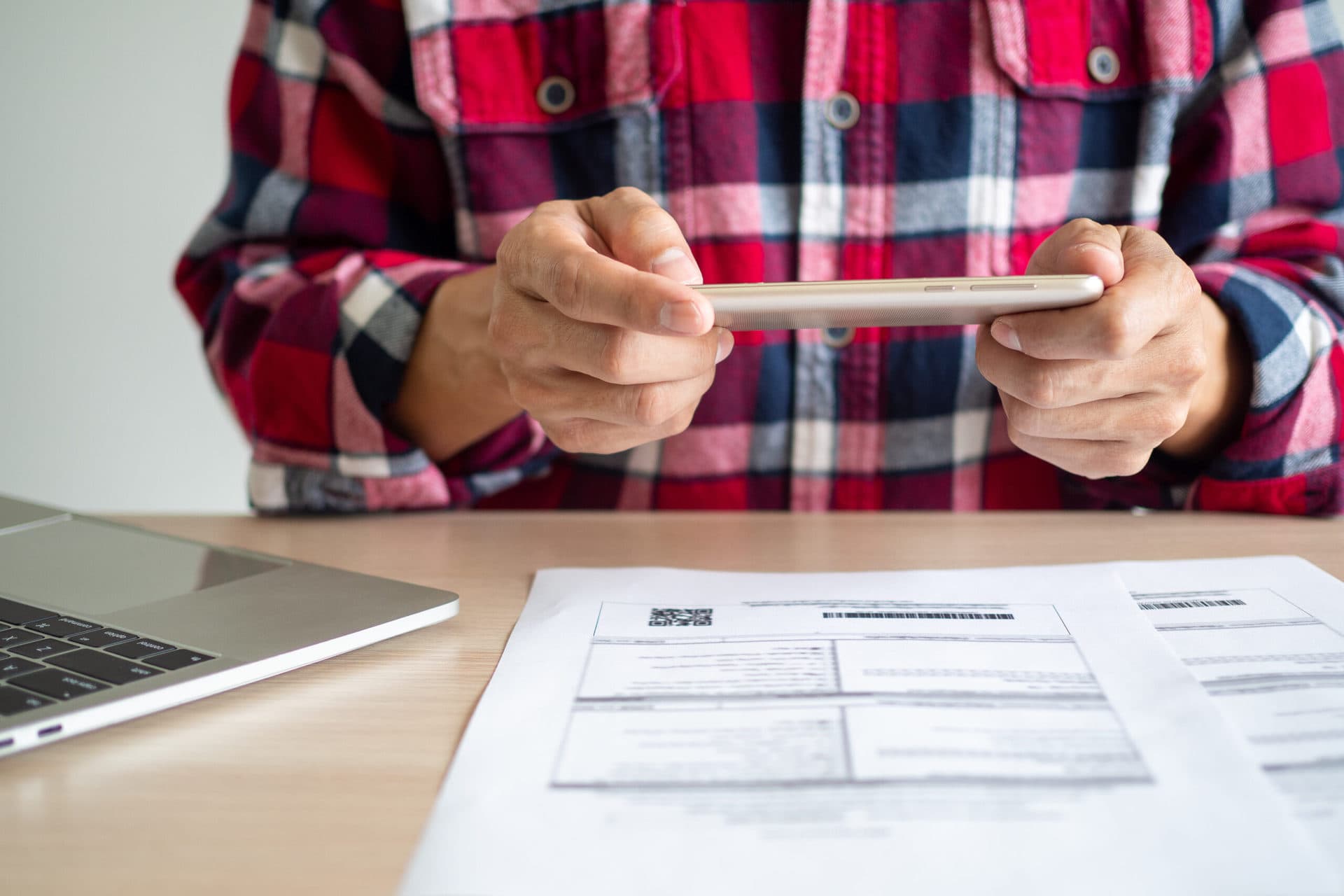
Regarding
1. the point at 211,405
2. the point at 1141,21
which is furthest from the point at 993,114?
the point at 211,405

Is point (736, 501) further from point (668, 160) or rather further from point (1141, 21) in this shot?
point (1141, 21)

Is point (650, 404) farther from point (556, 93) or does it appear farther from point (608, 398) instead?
point (556, 93)

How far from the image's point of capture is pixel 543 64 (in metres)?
0.76

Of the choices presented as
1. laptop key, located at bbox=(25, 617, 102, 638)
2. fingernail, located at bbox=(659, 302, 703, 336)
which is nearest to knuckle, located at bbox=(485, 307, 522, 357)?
fingernail, located at bbox=(659, 302, 703, 336)

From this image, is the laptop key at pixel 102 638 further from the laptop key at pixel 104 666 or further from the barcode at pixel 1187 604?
the barcode at pixel 1187 604

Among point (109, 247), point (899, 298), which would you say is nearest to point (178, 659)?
point (899, 298)

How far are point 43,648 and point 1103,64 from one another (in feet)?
2.51

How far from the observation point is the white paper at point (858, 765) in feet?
0.85

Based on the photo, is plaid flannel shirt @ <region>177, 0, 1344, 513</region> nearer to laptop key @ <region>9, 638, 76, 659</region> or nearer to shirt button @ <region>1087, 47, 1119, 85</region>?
shirt button @ <region>1087, 47, 1119, 85</region>

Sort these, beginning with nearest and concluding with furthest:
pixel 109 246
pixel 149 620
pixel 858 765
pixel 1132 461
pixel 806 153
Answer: pixel 858 765 → pixel 149 620 → pixel 1132 461 → pixel 806 153 → pixel 109 246

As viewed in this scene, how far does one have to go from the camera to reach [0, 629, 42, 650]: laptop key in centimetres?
37

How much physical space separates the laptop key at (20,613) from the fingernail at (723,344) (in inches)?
12.1

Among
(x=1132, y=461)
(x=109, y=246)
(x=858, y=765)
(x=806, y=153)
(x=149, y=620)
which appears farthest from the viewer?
(x=109, y=246)

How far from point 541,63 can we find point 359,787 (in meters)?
0.60
